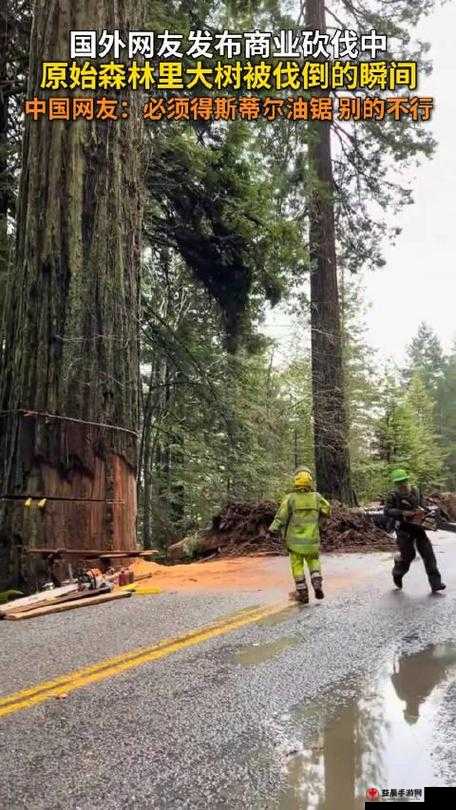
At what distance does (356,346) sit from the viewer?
3244 centimetres

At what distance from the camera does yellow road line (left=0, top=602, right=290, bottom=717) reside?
12.4ft

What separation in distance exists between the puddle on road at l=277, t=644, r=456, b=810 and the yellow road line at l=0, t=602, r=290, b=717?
133 cm

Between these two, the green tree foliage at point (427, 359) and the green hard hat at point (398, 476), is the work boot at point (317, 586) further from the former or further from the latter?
the green tree foliage at point (427, 359)

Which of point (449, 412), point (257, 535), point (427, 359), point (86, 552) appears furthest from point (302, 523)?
point (427, 359)

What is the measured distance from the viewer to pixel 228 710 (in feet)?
11.9

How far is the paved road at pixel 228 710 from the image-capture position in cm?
280

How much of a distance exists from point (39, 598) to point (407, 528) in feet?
14.2

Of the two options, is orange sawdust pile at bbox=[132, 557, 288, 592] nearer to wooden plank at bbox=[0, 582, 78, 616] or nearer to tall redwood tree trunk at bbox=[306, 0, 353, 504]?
wooden plank at bbox=[0, 582, 78, 616]

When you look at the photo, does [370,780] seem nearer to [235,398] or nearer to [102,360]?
[102,360]

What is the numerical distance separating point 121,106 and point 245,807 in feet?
31.5

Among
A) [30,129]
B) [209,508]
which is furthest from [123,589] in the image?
[209,508]

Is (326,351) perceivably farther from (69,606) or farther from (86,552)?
(69,606)

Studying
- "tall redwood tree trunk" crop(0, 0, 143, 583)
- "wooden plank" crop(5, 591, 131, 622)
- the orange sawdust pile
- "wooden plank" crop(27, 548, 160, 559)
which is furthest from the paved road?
"tall redwood tree trunk" crop(0, 0, 143, 583)

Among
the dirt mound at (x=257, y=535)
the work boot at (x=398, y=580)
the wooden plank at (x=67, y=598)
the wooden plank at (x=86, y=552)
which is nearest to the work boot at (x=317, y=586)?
the work boot at (x=398, y=580)
